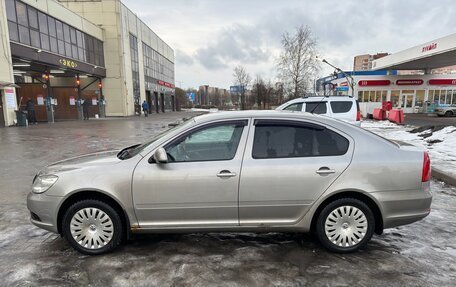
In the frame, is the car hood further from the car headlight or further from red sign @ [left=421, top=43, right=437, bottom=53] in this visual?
red sign @ [left=421, top=43, right=437, bottom=53]

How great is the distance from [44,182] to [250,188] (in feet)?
7.84

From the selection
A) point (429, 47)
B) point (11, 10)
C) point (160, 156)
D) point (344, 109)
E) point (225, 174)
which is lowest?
point (225, 174)

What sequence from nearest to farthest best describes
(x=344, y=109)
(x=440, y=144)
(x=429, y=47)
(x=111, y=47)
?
(x=440, y=144) → (x=344, y=109) → (x=429, y=47) → (x=111, y=47)

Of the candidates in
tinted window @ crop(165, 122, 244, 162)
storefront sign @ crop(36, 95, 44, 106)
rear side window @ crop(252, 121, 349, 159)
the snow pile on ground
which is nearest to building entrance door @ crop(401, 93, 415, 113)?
the snow pile on ground

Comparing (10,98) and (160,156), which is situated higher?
Answer: (10,98)

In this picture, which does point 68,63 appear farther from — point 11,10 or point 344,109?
point 344,109

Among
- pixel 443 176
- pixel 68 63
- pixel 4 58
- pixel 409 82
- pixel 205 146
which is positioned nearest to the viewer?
pixel 205 146

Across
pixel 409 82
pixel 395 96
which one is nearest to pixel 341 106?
pixel 395 96

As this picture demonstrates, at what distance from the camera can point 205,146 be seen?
3.99m

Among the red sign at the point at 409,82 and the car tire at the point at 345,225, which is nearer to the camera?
the car tire at the point at 345,225

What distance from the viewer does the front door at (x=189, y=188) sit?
11.3 feet

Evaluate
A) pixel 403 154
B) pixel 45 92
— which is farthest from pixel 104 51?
pixel 403 154

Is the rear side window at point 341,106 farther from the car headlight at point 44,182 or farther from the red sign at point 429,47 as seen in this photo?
the red sign at point 429,47

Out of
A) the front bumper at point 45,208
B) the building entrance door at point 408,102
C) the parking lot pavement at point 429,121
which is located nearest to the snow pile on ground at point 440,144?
the parking lot pavement at point 429,121
